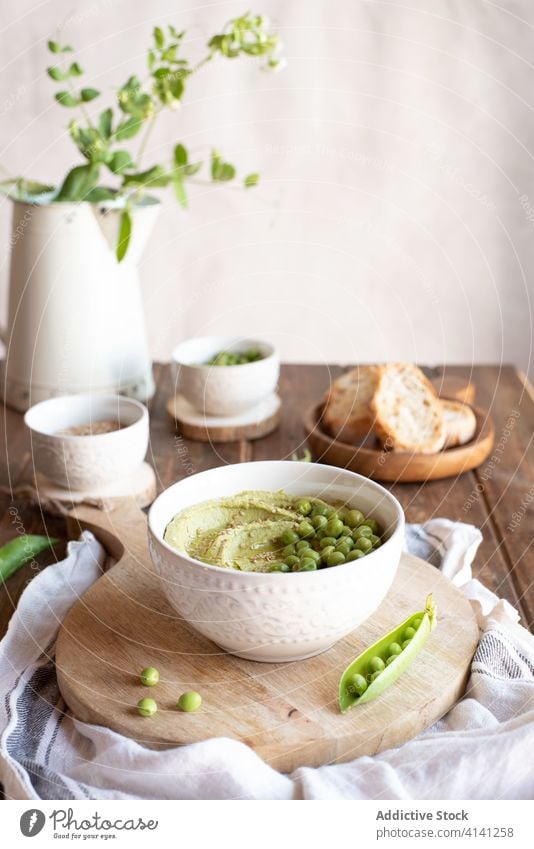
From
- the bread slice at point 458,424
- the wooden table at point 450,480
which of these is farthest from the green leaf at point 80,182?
the bread slice at point 458,424

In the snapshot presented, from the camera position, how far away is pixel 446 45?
2863 millimetres

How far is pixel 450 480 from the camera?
1.64 metres

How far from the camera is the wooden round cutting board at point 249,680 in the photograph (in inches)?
37.2

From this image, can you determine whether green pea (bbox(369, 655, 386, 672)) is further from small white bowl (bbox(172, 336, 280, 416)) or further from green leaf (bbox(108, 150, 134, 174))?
green leaf (bbox(108, 150, 134, 174))

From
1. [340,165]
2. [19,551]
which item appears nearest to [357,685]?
[19,551]

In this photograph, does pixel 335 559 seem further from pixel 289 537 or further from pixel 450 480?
pixel 450 480

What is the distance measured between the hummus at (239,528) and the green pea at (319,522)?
0.07 feet

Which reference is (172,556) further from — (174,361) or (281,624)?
(174,361)

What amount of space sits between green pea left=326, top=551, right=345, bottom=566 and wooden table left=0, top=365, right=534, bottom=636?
0.30 metres

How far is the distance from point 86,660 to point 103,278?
89 centimetres

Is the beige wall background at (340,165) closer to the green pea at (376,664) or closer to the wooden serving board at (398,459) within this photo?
the wooden serving board at (398,459)

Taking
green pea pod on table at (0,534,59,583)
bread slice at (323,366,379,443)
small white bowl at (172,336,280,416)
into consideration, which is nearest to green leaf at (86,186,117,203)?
small white bowl at (172,336,280,416)

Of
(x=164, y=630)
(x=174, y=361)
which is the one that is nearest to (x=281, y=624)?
(x=164, y=630)

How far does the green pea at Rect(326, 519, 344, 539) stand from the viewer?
110 cm
